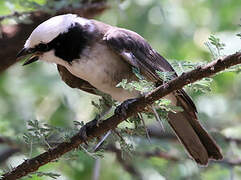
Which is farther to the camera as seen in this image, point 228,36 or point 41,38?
point 228,36

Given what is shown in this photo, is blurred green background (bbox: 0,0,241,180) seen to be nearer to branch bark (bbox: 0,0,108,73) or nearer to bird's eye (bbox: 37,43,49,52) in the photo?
branch bark (bbox: 0,0,108,73)

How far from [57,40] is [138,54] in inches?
17.6

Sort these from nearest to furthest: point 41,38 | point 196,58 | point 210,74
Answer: point 210,74
point 41,38
point 196,58

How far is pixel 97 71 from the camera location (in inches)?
123

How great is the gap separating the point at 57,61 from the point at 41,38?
18 cm

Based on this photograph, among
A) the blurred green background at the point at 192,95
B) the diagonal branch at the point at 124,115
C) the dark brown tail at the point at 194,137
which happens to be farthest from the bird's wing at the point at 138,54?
the blurred green background at the point at 192,95

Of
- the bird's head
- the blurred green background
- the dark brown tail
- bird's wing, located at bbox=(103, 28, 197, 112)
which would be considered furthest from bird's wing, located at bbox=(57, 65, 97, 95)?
the blurred green background

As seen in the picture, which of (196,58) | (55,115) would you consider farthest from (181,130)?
(196,58)

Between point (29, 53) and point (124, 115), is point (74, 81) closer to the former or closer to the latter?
point (29, 53)

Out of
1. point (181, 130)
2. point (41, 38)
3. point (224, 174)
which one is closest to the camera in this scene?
point (41, 38)

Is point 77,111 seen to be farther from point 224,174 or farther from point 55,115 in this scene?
point 224,174

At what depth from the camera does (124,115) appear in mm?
2492

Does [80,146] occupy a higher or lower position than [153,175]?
higher

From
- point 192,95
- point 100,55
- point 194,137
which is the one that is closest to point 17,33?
point 100,55
